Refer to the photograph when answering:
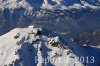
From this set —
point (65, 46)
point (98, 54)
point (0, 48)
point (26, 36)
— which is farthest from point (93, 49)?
point (0, 48)

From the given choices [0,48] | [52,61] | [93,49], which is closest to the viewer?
[52,61]

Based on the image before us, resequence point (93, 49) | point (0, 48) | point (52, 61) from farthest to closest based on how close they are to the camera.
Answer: point (93, 49)
point (0, 48)
point (52, 61)

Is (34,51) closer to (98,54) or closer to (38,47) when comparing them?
(38,47)

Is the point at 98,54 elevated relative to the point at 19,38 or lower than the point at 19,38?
lower

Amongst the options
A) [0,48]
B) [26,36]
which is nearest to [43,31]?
[26,36]

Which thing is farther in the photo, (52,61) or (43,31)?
(43,31)

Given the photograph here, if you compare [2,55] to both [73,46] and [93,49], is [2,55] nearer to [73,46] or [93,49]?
[73,46]
